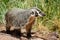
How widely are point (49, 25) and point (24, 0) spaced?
5.12 ft

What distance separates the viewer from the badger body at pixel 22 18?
236 inches

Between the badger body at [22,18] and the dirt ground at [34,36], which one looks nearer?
the badger body at [22,18]

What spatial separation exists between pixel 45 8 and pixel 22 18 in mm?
1954

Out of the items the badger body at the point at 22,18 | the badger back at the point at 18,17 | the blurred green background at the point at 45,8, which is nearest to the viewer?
the badger body at the point at 22,18

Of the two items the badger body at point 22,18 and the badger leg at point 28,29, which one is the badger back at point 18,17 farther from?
the badger leg at point 28,29

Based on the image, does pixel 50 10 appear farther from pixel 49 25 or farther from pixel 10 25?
pixel 10 25

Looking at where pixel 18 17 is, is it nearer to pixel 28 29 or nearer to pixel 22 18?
pixel 22 18

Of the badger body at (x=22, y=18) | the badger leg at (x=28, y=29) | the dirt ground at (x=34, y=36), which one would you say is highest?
the badger body at (x=22, y=18)

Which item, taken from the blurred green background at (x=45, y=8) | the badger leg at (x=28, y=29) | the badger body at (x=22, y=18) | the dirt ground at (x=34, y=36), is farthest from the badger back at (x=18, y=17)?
the blurred green background at (x=45, y=8)

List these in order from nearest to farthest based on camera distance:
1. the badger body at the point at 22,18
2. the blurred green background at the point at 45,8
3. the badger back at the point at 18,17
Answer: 1. the badger body at the point at 22,18
2. the badger back at the point at 18,17
3. the blurred green background at the point at 45,8

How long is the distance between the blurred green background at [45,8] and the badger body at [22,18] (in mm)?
1178

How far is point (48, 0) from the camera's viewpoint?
8211 millimetres

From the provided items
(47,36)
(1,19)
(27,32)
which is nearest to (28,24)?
(27,32)

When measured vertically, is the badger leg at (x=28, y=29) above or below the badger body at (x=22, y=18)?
below
